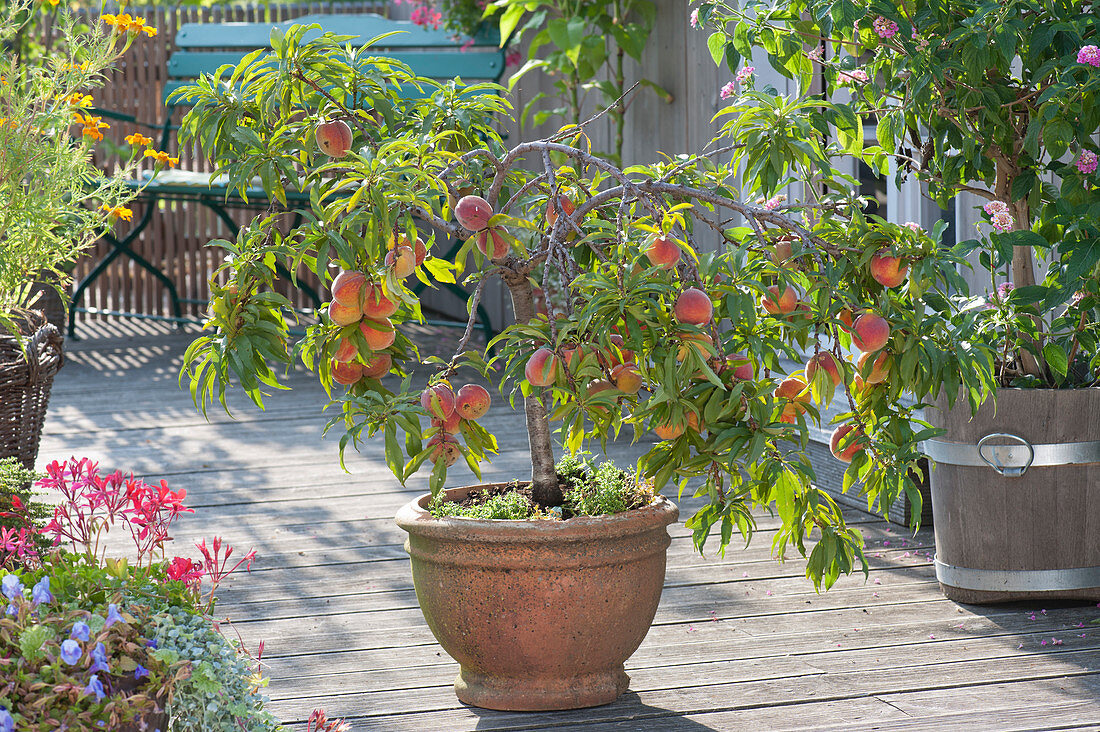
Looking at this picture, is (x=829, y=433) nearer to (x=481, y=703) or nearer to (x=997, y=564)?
(x=997, y=564)

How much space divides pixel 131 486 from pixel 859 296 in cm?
99

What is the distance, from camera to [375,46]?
5855mm

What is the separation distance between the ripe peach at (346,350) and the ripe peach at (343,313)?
52 millimetres

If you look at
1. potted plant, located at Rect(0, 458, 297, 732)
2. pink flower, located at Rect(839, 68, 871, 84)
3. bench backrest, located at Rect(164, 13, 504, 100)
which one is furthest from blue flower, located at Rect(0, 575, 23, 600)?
bench backrest, located at Rect(164, 13, 504, 100)

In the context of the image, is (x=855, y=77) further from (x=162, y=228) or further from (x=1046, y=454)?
(x=162, y=228)

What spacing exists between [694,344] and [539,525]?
1.57 feet

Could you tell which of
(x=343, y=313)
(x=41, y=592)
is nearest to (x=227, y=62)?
(x=343, y=313)

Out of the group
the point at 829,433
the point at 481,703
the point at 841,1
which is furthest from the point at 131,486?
the point at 829,433

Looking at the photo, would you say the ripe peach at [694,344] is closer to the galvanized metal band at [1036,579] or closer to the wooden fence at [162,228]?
the galvanized metal band at [1036,579]

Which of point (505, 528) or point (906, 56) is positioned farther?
point (906, 56)

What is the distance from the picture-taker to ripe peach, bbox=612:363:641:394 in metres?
1.54

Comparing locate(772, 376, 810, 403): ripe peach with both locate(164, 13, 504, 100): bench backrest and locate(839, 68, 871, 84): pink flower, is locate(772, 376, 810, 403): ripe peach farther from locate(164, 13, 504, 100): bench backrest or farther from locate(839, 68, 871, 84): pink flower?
locate(164, 13, 504, 100): bench backrest

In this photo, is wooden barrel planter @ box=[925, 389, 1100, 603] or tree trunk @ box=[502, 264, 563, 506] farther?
wooden barrel planter @ box=[925, 389, 1100, 603]

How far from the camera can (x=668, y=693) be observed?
196 centimetres
